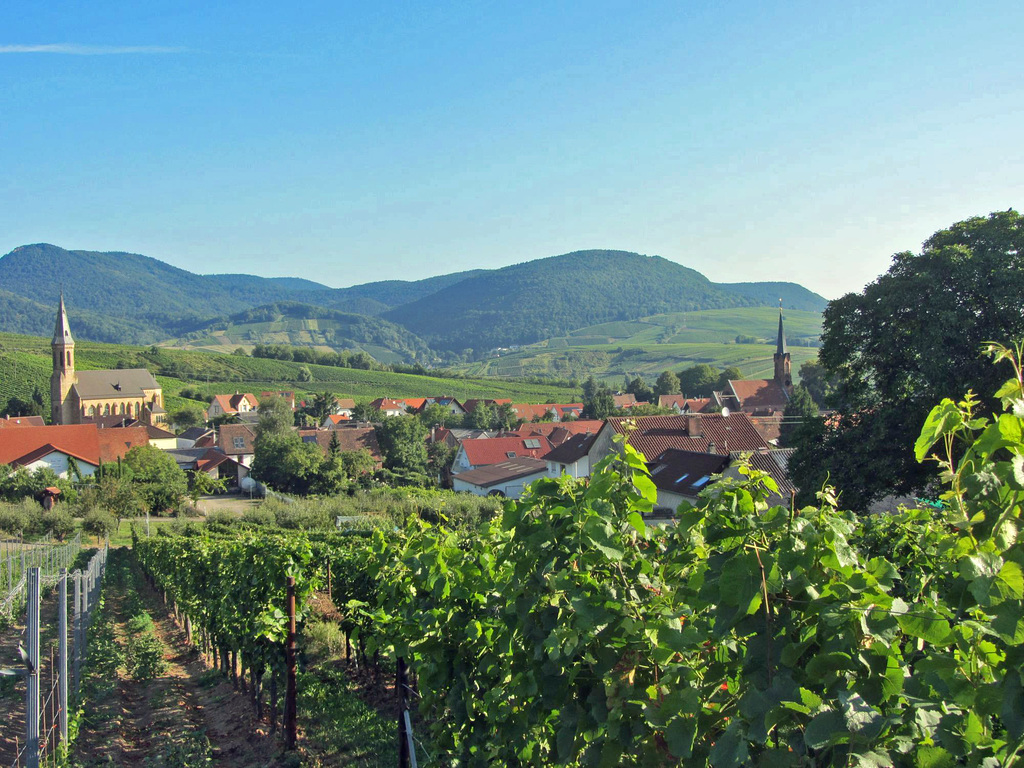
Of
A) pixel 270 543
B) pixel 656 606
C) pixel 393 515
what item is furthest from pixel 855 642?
pixel 393 515

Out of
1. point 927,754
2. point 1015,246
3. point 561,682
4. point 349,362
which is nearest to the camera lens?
point 927,754

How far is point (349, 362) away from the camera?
15112cm

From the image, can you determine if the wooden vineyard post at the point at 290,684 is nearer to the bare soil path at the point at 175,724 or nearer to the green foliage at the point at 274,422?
the bare soil path at the point at 175,724

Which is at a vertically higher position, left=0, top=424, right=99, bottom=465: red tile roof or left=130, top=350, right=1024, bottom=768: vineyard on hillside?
left=130, top=350, right=1024, bottom=768: vineyard on hillside

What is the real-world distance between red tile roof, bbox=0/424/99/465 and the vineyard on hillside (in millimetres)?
56249

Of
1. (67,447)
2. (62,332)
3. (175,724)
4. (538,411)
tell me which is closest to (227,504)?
(67,447)

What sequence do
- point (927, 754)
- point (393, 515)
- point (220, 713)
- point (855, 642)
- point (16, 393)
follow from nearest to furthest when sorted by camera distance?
point (927, 754) < point (855, 642) < point (220, 713) < point (393, 515) < point (16, 393)

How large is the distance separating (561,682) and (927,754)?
171 centimetres

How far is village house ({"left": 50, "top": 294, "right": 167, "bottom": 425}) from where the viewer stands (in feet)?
283

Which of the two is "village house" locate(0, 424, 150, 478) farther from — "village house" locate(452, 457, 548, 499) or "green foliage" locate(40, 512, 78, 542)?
"village house" locate(452, 457, 548, 499)

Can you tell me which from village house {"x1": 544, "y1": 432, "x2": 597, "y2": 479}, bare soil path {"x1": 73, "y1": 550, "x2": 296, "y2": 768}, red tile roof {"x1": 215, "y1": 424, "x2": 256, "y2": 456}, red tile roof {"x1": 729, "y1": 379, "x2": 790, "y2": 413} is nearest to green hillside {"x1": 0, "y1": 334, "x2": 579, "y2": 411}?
red tile roof {"x1": 729, "y1": 379, "x2": 790, "y2": 413}

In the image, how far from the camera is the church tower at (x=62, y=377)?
85881 millimetres

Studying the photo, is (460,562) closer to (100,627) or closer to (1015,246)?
(100,627)

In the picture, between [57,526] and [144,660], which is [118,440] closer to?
[57,526]
